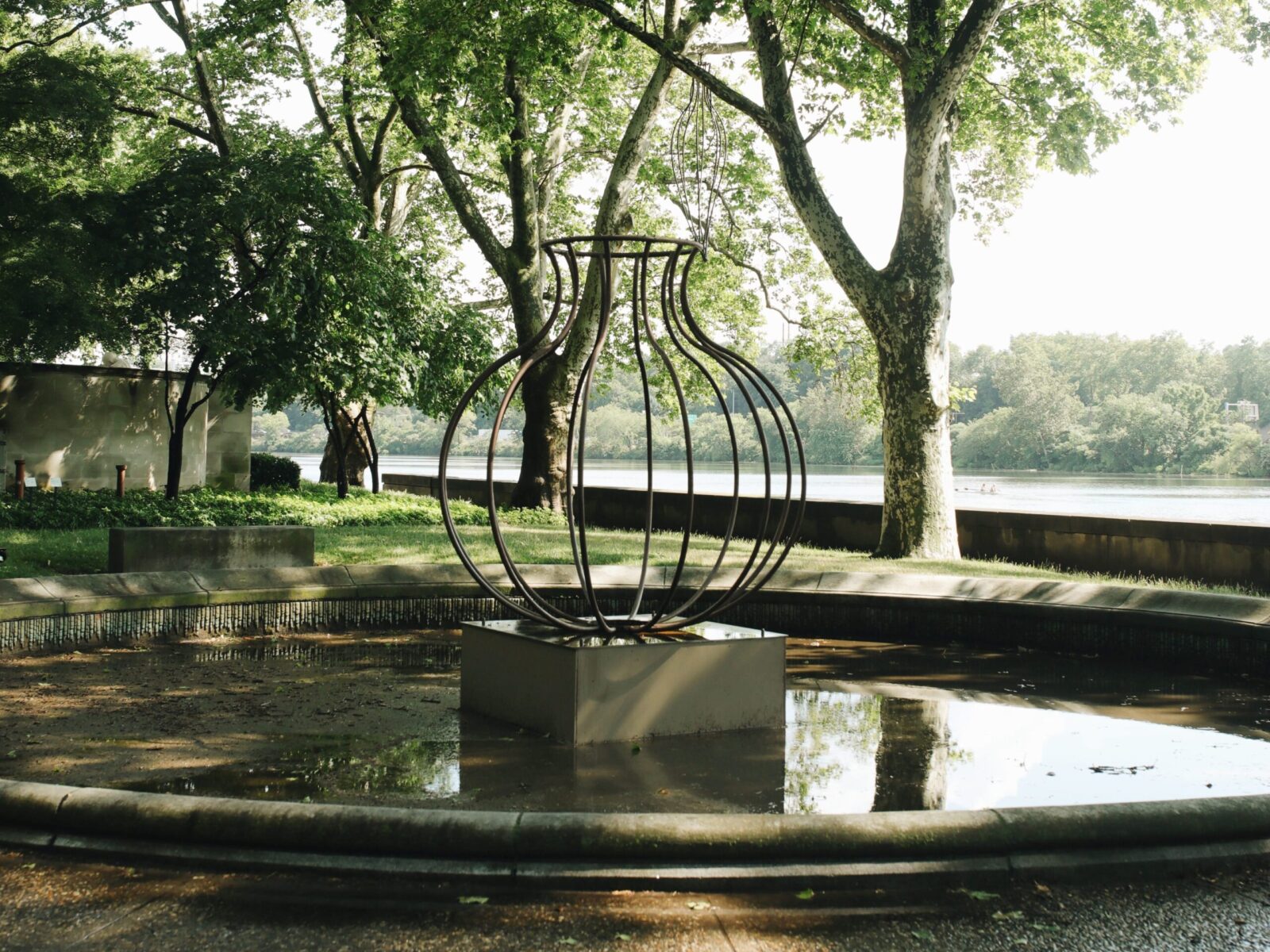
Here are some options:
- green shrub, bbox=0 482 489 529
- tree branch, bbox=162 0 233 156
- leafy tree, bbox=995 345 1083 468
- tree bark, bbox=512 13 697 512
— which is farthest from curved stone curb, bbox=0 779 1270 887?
leafy tree, bbox=995 345 1083 468

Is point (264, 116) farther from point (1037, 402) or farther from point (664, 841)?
point (1037, 402)

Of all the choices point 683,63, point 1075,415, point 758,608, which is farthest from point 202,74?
point 1075,415

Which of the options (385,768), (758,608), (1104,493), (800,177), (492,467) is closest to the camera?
(385,768)

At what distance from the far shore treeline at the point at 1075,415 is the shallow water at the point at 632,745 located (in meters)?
25.4

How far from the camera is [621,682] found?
5.82 m

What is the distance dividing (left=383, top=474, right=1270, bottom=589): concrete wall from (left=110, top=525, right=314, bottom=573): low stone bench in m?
5.54

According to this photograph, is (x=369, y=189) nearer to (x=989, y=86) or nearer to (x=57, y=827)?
(x=989, y=86)

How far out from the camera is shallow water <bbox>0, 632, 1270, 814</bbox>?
489cm

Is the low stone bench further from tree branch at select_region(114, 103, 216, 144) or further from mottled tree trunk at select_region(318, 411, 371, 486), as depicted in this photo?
tree branch at select_region(114, 103, 216, 144)

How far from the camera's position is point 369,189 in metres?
23.4

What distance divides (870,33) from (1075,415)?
45.0 m

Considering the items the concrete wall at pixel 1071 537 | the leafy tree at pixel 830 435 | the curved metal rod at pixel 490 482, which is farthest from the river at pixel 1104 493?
the curved metal rod at pixel 490 482

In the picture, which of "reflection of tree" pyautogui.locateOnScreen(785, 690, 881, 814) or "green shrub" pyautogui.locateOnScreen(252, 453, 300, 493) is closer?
"reflection of tree" pyautogui.locateOnScreen(785, 690, 881, 814)

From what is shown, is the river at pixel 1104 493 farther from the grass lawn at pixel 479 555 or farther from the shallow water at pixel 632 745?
the shallow water at pixel 632 745
